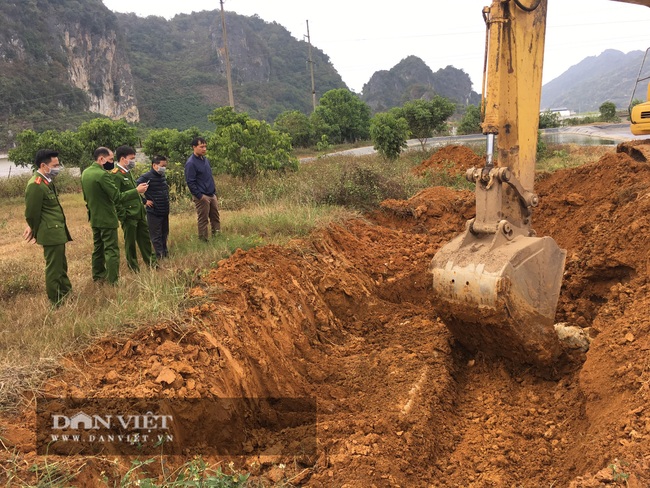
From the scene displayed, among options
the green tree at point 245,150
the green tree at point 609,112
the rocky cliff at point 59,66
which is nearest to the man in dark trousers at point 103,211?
the green tree at point 245,150

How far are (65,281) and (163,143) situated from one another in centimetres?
1357

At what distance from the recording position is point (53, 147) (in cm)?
1967

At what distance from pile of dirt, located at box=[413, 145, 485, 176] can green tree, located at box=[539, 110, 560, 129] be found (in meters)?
19.2

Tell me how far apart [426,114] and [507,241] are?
1710cm

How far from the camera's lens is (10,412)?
3.29 metres

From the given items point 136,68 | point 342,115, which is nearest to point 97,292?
point 342,115

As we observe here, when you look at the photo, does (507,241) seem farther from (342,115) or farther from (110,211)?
(342,115)

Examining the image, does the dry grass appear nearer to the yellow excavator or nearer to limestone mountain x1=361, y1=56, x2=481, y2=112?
the yellow excavator

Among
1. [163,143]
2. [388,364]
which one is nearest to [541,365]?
[388,364]

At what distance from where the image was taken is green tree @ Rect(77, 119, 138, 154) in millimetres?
19312

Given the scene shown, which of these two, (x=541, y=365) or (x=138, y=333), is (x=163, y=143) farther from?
(x=541, y=365)

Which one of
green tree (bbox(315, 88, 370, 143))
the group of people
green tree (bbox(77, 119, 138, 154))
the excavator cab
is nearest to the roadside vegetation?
the group of people

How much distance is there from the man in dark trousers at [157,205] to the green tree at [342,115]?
97.5 feet

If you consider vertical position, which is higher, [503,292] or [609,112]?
[609,112]
